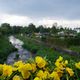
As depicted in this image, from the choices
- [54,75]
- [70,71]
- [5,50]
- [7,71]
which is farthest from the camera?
[5,50]

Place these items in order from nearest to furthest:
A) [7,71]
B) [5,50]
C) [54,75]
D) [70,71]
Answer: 1. [7,71]
2. [54,75]
3. [70,71]
4. [5,50]

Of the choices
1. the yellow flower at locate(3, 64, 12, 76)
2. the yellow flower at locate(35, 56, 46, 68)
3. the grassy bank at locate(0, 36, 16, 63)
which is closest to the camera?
the yellow flower at locate(3, 64, 12, 76)

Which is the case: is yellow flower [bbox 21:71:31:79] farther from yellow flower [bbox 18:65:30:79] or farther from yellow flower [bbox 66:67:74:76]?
yellow flower [bbox 66:67:74:76]

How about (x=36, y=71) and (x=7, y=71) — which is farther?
(x=36, y=71)

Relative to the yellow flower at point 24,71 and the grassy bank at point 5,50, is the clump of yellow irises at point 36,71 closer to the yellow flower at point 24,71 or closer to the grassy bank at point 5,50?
the yellow flower at point 24,71

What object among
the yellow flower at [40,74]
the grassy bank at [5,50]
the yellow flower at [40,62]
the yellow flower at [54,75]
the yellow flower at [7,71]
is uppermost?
the yellow flower at [40,62]

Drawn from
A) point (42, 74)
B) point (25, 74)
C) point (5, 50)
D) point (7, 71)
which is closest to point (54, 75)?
point (42, 74)

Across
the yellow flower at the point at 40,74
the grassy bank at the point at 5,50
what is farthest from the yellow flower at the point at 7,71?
the grassy bank at the point at 5,50

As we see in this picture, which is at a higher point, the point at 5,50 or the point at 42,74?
the point at 42,74

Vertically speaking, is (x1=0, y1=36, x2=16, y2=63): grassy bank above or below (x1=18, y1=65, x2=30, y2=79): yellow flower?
below

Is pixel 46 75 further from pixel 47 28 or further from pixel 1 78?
pixel 47 28

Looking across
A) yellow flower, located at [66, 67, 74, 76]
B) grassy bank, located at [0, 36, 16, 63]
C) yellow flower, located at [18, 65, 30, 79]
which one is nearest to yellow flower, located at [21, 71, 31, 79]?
yellow flower, located at [18, 65, 30, 79]

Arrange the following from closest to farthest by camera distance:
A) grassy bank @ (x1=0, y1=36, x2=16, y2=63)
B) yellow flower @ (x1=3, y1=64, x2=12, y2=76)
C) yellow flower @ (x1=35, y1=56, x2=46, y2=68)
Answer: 1. yellow flower @ (x1=3, y1=64, x2=12, y2=76)
2. yellow flower @ (x1=35, y1=56, x2=46, y2=68)
3. grassy bank @ (x1=0, y1=36, x2=16, y2=63)

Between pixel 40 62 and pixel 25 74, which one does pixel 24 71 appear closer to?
pixel 25 74
